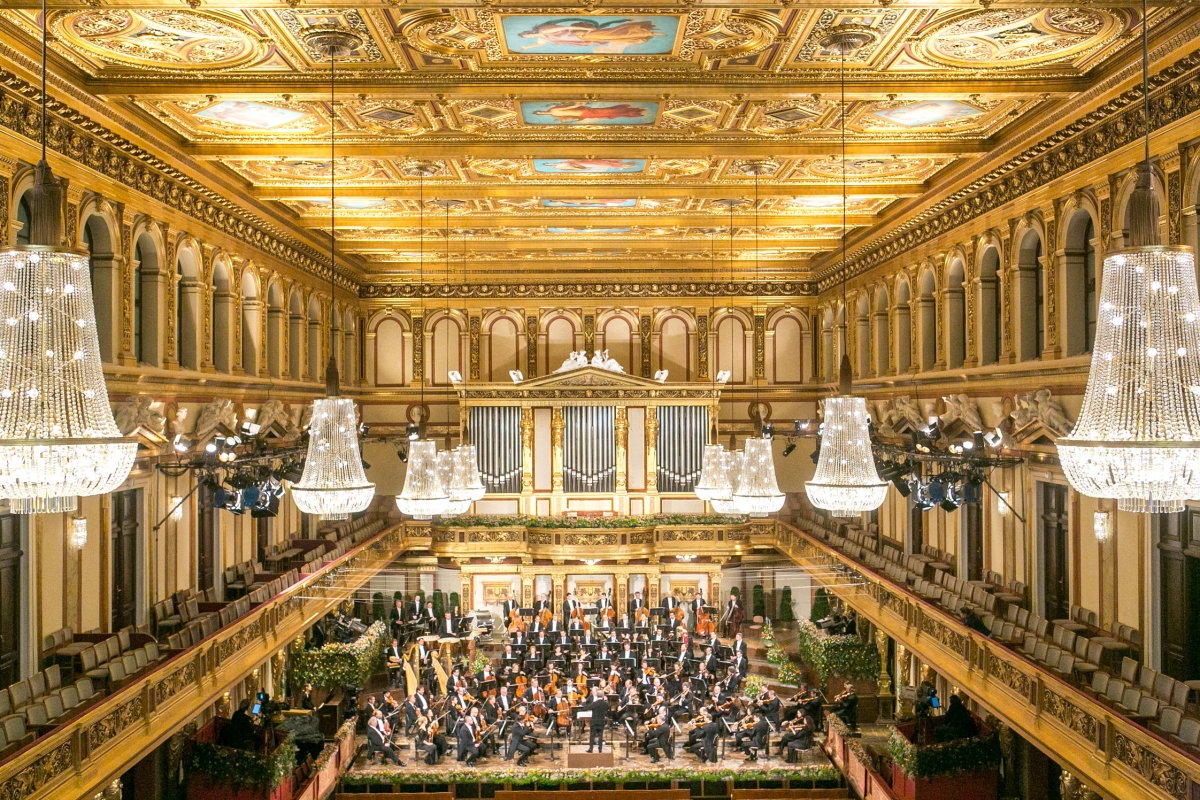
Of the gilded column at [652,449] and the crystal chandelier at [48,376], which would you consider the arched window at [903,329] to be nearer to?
the gilded column at [652,449]

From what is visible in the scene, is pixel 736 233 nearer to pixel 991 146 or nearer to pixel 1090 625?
pixel 991 146

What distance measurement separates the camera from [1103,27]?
11.1 meters

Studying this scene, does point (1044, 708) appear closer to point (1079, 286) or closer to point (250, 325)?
point (1079, 286)

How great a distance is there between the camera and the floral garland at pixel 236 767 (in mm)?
15722

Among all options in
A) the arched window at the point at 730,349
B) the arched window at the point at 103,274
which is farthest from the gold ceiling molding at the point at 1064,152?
the arched window at the point at 103,274

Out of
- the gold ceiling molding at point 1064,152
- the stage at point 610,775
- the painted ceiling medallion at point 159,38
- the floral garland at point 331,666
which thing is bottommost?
the stage at point 610,775

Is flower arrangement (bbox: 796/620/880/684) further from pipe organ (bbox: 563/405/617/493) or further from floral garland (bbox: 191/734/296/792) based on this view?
floral garland (bbox: 191/734/296/792)

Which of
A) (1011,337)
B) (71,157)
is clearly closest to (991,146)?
(1011,337)

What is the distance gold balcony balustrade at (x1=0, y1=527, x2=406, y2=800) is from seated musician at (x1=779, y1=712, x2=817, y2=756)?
1019 centimetres

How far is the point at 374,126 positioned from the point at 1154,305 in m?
12.3

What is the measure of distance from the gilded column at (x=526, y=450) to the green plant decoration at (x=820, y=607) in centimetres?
927

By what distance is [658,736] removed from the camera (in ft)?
69.4

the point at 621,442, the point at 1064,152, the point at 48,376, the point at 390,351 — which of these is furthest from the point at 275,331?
the point at 48,376

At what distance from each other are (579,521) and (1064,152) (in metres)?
18.7
